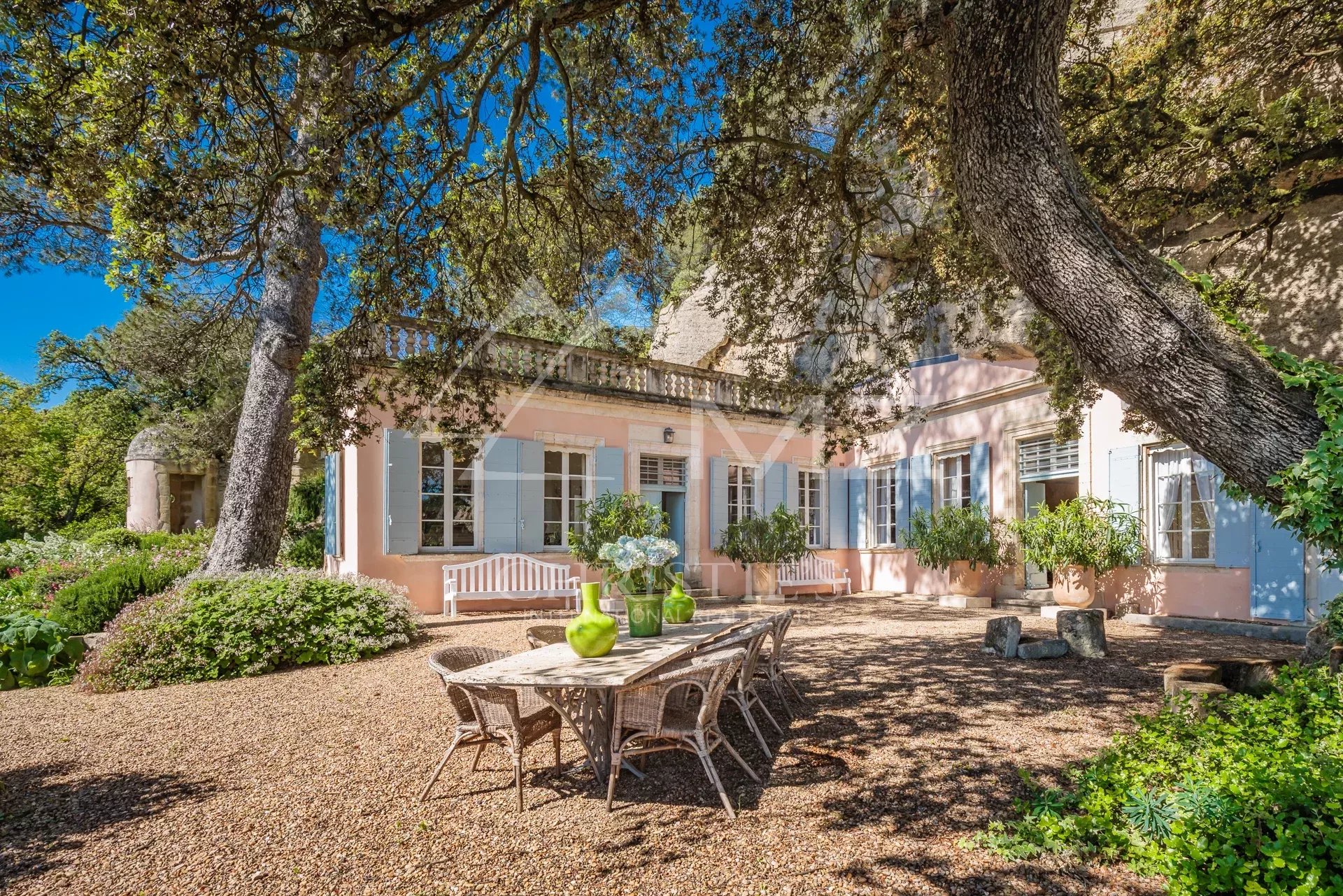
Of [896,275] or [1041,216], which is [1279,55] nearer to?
[896,275]

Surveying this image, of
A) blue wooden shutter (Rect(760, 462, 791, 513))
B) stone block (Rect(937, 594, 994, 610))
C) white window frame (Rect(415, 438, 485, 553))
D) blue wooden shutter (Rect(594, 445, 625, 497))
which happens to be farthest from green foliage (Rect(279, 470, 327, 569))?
stone block (Rect(937, 594, 994, 610))

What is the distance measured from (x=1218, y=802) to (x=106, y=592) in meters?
8.79

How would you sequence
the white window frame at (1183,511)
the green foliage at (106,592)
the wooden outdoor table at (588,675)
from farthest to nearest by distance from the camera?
the white window frame at (1183,511), the green foliage at (106,592), the wooden outdoor table at (588,675)

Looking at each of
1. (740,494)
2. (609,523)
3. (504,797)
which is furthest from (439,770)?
(740,494)

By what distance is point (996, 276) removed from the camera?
6.29m

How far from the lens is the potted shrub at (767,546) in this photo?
39.2 ft

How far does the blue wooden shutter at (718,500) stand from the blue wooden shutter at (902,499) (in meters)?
3.04

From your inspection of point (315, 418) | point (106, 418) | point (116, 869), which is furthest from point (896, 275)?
point (106, 418)

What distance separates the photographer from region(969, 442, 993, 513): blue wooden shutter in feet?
37.2

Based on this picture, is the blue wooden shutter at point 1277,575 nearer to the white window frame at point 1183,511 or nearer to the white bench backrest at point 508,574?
the white window frame at point 1183,511

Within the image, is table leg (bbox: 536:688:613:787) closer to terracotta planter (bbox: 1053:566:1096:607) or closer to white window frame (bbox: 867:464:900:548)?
terracotta planter (bbox: 1053:566:1096:607)

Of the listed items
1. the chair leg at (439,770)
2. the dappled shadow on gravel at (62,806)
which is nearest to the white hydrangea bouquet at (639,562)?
the chair leg at (439,770)

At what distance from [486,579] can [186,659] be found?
13.1 feet

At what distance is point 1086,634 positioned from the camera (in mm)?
6215
